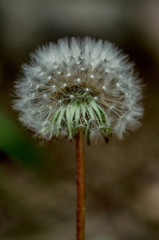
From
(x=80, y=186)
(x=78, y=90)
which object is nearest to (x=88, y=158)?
(x=78, y=90)

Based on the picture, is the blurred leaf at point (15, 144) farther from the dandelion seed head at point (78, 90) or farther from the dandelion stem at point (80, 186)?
the dandelion stem at point (80, 186)

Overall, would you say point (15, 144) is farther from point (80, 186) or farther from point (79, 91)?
point (80, 186)

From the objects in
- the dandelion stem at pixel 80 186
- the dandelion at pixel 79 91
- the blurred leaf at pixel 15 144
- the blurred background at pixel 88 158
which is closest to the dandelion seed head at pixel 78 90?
the dandelion at pixel 79 91

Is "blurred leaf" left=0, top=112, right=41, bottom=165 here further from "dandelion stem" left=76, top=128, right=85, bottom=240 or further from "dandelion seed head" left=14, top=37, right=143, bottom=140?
"dandelion stem" left=76, top=128, right=85, bottom=240

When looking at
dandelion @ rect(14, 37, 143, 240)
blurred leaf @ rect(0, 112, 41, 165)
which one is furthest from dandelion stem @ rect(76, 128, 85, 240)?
blurred leaf @ rect(0, 112, 41, 165)

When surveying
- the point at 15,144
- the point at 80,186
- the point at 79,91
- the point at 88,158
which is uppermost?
the point at 88,158
